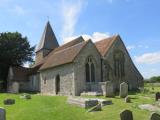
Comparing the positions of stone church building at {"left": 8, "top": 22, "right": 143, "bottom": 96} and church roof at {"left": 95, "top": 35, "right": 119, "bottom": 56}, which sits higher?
church roof at {"left": 95, "top": 35, "right": 119, "bottom": 56}

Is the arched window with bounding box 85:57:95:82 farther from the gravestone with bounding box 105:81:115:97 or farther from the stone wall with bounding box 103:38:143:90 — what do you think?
the gravestone with bounding box 105:81:115:97

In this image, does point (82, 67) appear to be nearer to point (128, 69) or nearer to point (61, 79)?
point (61, 79)

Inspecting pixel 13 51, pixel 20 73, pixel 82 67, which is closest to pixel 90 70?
pixel 82 67

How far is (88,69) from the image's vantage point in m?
34.9

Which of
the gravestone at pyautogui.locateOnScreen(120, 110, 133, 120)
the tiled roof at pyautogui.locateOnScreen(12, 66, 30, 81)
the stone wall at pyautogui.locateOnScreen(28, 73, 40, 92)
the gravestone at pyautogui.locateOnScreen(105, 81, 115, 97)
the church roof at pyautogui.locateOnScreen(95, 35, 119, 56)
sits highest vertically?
the church roof at pyautogui.locateOnScreen(95, 35, 119, 56)

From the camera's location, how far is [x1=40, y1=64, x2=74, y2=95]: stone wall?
33.9 meters

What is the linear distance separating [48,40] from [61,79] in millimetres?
20105

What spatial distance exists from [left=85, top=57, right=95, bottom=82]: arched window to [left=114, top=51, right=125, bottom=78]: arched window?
3.71 meters

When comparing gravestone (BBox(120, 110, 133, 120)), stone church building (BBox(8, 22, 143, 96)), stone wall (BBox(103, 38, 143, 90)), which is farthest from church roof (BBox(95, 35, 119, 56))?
gravestone (BBox(120, 110, 133, 120))

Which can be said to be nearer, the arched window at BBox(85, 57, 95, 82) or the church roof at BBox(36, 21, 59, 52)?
the arched window at BBox(85, 57, 95, 82)

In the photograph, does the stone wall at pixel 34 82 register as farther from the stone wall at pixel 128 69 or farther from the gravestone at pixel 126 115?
the gravestone at pixel 126 115

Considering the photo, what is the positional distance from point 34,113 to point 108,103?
16.9 feet

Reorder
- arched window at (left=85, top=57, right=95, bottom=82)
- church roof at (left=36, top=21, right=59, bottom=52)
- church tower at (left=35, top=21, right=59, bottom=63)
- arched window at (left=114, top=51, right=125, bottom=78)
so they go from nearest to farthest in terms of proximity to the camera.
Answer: arched window at (left=85, top=57, right=95, bottom=82) < arched window at (left=114, top=51, right=125, bottom=78) < church tower at (left=35, top=21, right=59, bottom=63) < church roof at (left=36, top=21, right=59, bottom=52)

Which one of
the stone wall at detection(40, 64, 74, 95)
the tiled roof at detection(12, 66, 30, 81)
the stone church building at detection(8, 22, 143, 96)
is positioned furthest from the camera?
the tiled roof at detection(12, 66, 30, 81)
